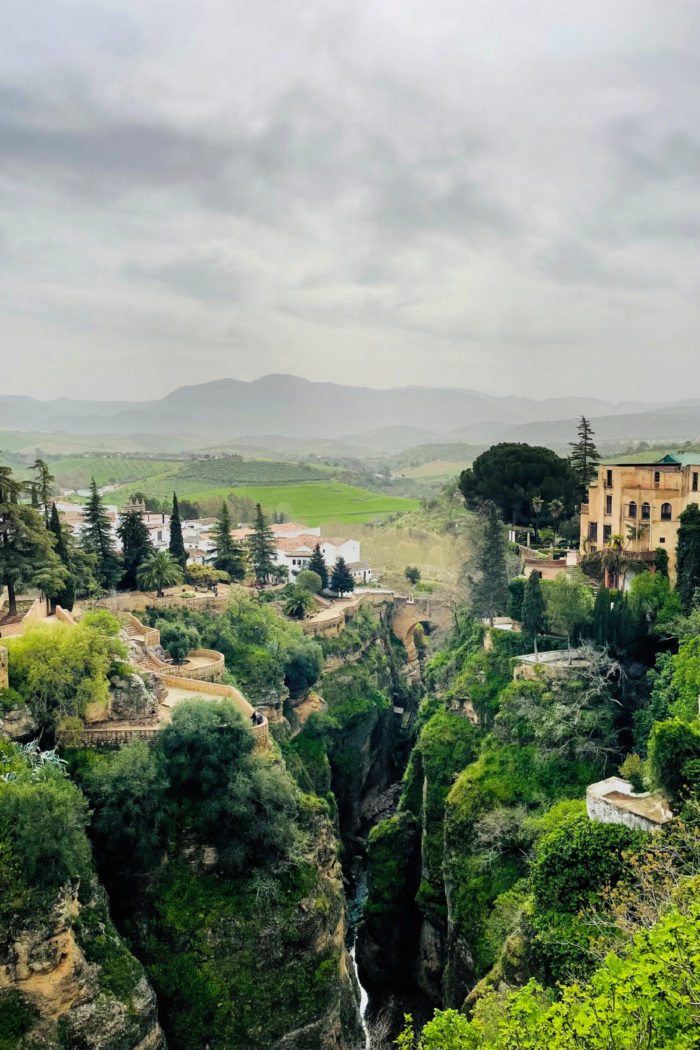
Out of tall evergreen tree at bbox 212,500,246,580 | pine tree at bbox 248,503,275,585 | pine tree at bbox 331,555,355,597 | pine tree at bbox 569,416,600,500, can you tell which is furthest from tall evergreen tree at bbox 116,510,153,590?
pine tree at bbox 569,416,600,500

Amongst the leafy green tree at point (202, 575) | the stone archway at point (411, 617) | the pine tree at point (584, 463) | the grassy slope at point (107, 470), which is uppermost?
the pine tree at point (584, 463)

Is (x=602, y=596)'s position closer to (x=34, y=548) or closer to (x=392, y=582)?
(x=34, y=548)

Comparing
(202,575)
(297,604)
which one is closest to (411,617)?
(297,604)

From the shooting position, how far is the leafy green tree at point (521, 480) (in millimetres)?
50531

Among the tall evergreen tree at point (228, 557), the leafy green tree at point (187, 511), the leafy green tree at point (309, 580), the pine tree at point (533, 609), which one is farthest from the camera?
the leafy green tree at point (187, 511)

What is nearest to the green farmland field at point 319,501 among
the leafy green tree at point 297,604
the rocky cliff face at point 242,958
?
the leafy green tree at point 297,604

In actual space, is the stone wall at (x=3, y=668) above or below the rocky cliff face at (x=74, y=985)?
above

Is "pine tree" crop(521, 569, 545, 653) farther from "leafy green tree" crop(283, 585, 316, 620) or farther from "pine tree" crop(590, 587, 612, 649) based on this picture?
"leafy green tree" crop(283, 585, 316, 620)

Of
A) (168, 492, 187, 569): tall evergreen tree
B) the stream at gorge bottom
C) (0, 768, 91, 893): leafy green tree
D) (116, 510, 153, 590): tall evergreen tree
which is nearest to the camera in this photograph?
(0, 768, 91, 893): leafy green tree

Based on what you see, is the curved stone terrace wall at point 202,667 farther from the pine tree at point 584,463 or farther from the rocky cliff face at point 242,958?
the pine tree at point 584,463

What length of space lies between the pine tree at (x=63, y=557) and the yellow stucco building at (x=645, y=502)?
2659 centimetres

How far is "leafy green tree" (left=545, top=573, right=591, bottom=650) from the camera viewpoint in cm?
3638

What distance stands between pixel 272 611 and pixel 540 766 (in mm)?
22090

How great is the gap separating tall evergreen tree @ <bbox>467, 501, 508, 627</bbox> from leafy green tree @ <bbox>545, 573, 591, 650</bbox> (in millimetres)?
4931
